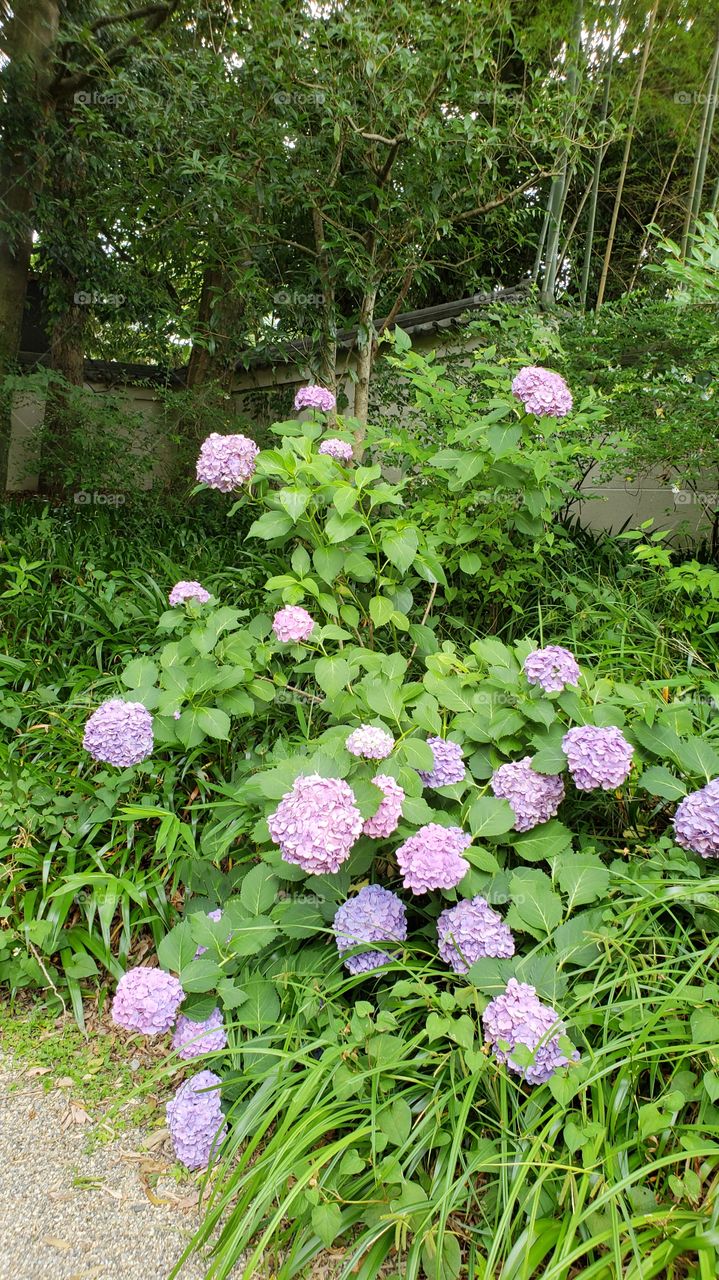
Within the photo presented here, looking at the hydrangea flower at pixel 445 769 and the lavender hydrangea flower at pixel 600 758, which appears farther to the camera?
the hydrangea flower at pixel 445 769

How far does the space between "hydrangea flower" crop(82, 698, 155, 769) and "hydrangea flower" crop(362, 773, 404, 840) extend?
693mm

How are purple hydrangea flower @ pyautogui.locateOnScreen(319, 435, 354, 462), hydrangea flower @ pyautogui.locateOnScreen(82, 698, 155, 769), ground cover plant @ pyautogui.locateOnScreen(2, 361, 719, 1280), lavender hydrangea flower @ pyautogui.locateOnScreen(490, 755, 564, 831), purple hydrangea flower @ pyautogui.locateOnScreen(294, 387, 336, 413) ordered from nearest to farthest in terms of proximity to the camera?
ground cover plant @ pyautogui.locateOnScreen(2, 361, 719, 1280), lavender hydrangea flower @ pyautogui.locateOnScreen(490, 755, 564, 831), hydrangea flower @ pyautogui.locateOnScreen(82, 698, 155, 769), purple hydrangea flower @ pyautogui.locateOnScreen(319, 435, 354, 462), purple hydrangea flower @ pyautogui.locateOnScreen(294, 387, 336, 413)

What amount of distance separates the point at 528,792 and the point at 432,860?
337mm

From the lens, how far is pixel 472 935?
144 cm

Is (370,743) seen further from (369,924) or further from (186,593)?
(186,593)

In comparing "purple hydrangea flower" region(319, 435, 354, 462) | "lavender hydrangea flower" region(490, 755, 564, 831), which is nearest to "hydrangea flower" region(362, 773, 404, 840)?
"lavender hydrangea flower" region(490, 755, 564, 831)

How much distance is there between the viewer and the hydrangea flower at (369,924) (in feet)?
4.90

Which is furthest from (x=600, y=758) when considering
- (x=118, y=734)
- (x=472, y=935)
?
(x=118, y=734)

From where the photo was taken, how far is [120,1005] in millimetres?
1455

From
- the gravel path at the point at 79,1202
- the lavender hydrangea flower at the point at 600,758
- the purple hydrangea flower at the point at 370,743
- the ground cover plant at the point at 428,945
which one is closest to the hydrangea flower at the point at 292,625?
the ground cover plant at the point at 428,945

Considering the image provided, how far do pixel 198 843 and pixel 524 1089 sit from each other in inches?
44.6

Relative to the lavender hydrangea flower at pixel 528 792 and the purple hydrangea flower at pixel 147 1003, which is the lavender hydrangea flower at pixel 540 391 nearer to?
the lavender hydrangea flower at pixel 528 792

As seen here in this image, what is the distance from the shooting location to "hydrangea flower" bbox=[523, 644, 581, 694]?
1.69 metres

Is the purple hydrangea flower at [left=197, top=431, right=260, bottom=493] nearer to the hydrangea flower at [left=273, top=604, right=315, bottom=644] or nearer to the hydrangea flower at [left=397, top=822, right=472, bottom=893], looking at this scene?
the hydrangea flower at [left=273, top=604, right=315, bottom=644]
